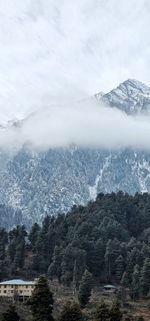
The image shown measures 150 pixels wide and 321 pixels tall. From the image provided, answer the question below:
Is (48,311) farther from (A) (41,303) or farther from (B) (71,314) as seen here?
(B) (71,314)

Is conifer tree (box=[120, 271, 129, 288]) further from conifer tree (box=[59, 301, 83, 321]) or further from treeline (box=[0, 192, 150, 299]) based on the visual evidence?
conifer tree (box=[59, 301, 83, 321])

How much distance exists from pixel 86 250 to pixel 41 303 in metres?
60.5

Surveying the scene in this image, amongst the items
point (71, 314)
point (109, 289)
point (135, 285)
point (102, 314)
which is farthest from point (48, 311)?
point (109, 289)

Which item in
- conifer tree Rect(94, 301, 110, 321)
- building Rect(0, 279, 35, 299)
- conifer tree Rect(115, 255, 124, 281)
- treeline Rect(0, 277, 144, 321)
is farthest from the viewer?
conifer tree Rect(115, 255, 124, 281)

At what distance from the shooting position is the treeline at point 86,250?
446 feet

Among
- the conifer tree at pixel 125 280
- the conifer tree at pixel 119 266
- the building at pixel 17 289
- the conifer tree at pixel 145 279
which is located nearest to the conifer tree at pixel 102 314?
the building at pixel 17 289

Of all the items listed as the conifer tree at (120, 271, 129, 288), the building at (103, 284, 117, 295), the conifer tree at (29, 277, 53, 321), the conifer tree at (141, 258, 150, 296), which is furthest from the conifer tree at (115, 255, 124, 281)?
the conifer tree at (29, 277, 53, 321)

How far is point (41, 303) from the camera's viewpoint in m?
85.2

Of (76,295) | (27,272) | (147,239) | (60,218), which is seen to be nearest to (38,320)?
(76,295)

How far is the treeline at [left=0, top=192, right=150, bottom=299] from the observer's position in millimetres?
136000

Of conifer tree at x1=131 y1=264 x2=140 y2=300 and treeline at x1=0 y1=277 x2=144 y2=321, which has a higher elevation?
conifer tree at x1=131 y1=264 x2=140 y2=300

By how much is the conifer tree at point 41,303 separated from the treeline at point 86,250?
42.0m

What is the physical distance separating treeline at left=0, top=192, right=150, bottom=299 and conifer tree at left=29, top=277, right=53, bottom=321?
42.0 meters

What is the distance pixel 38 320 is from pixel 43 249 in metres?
69.5
